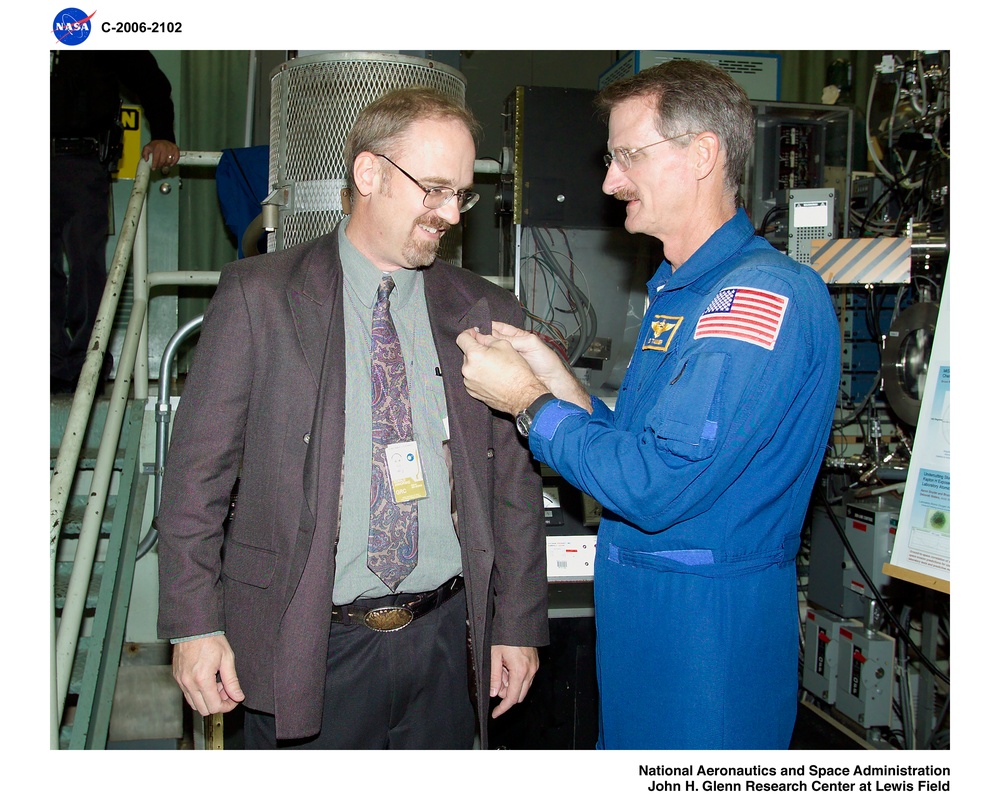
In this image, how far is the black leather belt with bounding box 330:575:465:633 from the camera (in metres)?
1.62

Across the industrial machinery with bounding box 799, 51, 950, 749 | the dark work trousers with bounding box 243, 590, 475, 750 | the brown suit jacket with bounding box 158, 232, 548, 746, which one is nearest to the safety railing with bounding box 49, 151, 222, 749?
the brown suit jacket with bounding box 158, 232, 548, 746

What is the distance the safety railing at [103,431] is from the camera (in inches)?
82.4

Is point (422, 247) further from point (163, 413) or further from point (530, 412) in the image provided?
point (163, 413)

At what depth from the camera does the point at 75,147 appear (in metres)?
3.41

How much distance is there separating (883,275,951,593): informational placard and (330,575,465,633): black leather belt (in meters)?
1.64

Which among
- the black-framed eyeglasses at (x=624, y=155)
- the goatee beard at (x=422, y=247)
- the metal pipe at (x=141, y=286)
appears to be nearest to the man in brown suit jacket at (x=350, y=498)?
the goatee beard at (x=422, y=247)

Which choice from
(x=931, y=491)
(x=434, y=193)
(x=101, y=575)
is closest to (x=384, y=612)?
(x=434, y=193)

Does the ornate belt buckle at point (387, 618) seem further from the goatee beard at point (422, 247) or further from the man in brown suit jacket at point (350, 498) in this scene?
the goatee beard at point (422, 247)

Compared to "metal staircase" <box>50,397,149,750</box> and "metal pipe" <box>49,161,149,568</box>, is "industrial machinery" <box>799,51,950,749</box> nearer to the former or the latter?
"metal pipe" <box>49,161,149,568</box>

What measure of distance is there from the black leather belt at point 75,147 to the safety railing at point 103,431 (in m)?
0.53

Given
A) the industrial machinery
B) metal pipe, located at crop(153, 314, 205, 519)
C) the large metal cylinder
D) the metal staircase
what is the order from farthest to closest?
the industrial machinery
metal pipe, located at crop(153, 314, 205, 519)
the metal staircase
the large metal cylinder

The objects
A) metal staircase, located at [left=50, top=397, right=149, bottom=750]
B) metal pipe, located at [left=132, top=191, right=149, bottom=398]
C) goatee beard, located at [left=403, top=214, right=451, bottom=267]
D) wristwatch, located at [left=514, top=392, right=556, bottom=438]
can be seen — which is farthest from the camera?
metal pipe, located at [left=132, top=191, right=149, bottom=398]

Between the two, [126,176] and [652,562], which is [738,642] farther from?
Answer: [126,176]
